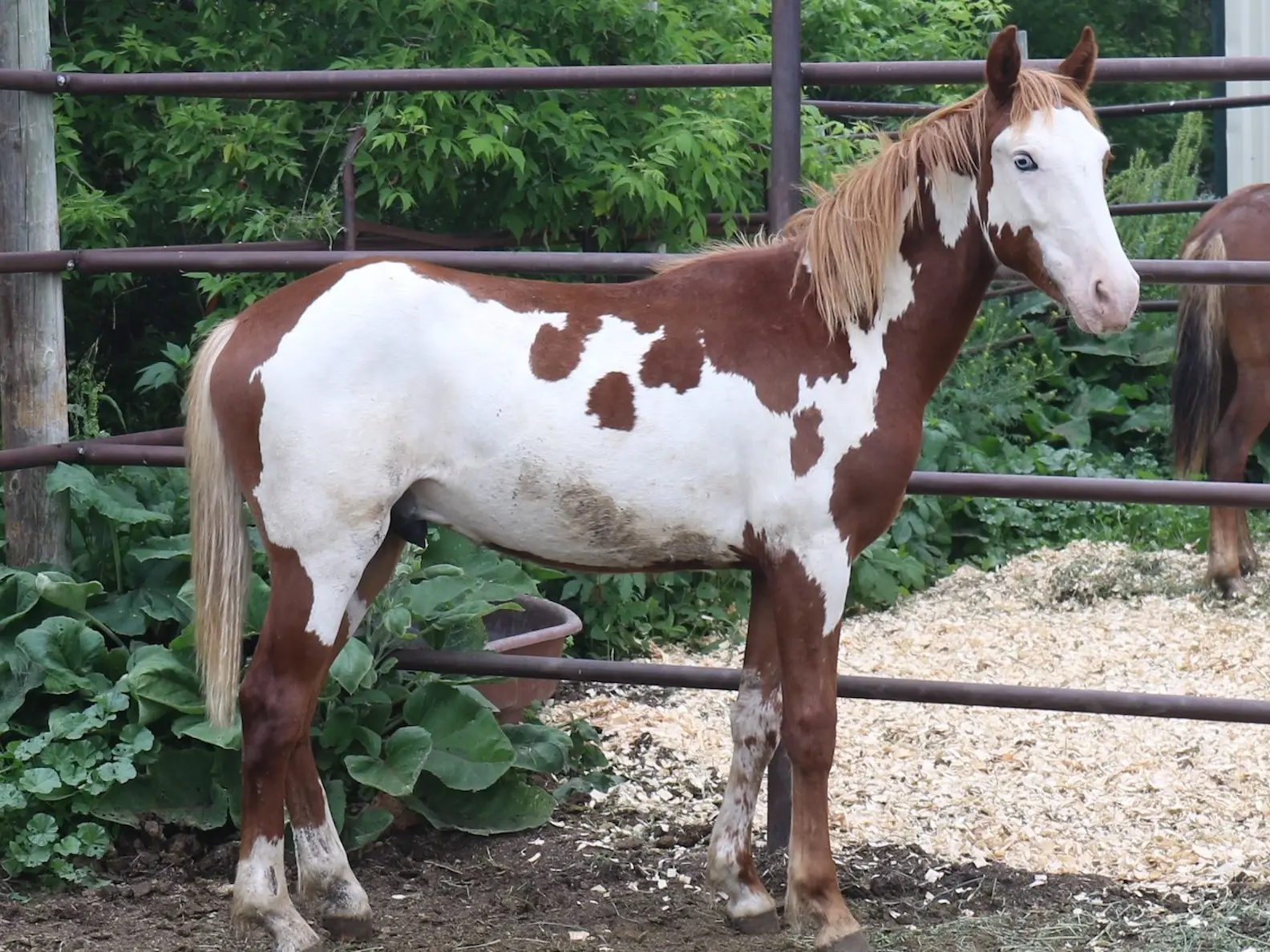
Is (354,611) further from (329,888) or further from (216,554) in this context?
(329,888)

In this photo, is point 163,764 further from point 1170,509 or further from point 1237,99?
point 1237,99

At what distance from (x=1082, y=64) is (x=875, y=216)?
1.49 feet

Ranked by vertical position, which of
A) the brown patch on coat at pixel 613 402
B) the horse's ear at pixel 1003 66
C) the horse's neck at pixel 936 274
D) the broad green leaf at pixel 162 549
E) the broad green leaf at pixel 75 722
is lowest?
the broad green leaf at pixel 75 722

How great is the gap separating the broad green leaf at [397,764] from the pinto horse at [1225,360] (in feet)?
11.3

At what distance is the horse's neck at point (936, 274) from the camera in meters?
2.64

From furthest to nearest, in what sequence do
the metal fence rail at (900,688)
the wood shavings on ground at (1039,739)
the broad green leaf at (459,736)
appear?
the wood shavings on ground at (1039,739) → the broad green leaf at (459,736) → the metal fence rail at (900,688)

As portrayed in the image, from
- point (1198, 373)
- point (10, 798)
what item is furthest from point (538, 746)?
point (1198, 373)

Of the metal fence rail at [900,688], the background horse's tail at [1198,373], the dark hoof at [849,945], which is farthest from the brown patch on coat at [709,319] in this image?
the background horse's tail at [1198,373]

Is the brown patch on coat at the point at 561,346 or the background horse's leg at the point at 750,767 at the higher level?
the brown patch on coat at the point at 561,346

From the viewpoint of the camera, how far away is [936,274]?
2.66m

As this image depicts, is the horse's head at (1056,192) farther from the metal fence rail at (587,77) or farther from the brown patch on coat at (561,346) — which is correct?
the brown patch on coat at (561,346)

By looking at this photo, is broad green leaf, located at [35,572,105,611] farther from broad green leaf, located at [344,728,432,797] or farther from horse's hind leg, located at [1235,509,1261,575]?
horse's hind leg, located at [1235,509,1261,575]

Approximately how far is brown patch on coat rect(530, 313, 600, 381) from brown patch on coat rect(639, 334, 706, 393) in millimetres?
123

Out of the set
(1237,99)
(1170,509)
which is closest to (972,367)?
(1170,509)
